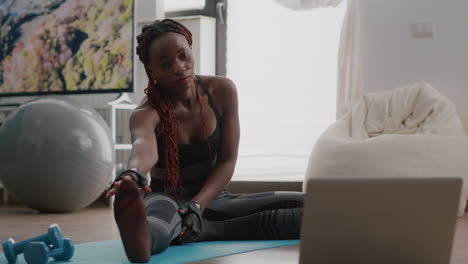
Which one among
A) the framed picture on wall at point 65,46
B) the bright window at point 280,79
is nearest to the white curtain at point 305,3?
the bright window at point 280,79

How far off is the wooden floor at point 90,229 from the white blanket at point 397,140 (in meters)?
0.33

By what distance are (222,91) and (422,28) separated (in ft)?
6.79

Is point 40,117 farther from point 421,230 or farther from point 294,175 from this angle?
point 421,230

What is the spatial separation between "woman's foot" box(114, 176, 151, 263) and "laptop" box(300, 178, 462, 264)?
513mm

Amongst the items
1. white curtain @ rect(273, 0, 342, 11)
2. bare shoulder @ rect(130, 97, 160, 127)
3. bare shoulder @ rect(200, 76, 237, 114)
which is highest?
white curtain @ rect(273, 0, 342, 11)

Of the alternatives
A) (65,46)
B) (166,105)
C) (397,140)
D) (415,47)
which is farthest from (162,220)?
(65,46)

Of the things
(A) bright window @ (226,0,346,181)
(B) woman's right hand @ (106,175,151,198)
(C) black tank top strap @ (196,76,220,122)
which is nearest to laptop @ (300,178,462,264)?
(B) woman's right hand @ (106,175,151,198)

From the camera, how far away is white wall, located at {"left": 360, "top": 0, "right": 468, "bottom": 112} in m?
3.95

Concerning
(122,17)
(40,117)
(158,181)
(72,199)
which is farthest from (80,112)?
(158,181)

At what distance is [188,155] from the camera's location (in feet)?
7.41

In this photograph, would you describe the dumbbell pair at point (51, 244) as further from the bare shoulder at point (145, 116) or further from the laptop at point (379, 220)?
the laptop at point (379, 220)

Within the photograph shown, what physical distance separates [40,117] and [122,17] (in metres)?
1.00

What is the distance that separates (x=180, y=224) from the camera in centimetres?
211

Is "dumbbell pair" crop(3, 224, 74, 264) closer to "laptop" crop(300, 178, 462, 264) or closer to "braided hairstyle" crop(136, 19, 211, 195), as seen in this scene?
"braided hairstyle" crop(136, 19, 211, 195)
